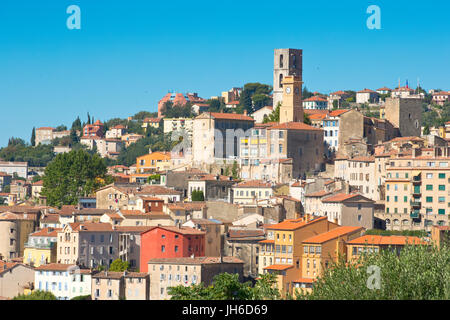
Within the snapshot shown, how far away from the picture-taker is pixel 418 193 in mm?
54500

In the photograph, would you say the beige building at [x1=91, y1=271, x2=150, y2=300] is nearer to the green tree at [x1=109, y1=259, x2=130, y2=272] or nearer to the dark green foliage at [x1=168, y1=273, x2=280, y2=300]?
the green tree at [x1=109, y1=259, x2=130, y2=272]

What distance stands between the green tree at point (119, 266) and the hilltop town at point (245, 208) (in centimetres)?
7

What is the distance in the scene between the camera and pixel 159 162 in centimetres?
9088

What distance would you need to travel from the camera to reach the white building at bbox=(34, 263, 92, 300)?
4844cm

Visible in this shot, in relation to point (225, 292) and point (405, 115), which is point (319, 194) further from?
point (225, 292)

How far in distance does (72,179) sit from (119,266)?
88.6 ft

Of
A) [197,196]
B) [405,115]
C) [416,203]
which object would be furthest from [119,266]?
[405,115]

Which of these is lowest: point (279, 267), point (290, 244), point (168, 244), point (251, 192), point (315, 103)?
point (279, 267)

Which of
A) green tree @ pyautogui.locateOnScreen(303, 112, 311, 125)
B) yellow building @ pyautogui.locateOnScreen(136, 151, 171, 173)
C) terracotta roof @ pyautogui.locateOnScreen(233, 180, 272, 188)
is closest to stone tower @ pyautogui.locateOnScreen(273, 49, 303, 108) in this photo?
green tree @ pyautogui.locateOnScreen(303, 112, 311, 125)

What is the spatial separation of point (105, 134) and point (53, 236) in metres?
78.4

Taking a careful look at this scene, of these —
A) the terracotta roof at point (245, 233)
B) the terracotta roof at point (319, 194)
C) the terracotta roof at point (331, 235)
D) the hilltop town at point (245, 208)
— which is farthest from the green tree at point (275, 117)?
the terracotta roof at point (331, 235)
